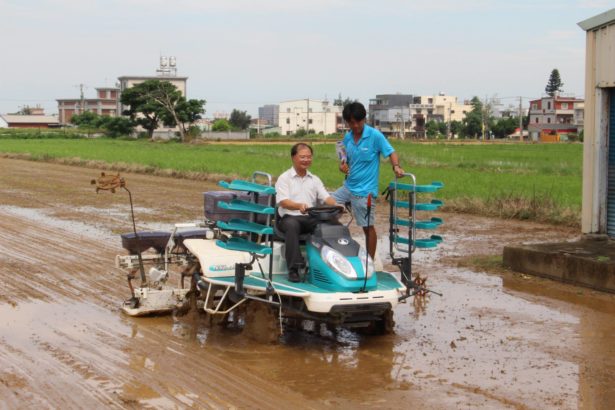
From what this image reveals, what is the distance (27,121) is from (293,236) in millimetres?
150394

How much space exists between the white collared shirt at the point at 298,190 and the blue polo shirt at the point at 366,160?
2.31 feet

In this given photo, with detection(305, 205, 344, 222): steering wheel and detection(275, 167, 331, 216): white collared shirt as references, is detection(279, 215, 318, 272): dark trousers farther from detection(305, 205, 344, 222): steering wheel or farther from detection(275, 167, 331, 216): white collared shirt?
detection(275, 167, 331, 216): white collared shirt

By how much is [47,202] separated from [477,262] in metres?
12.2

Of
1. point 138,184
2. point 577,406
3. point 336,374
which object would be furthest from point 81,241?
point 138,184

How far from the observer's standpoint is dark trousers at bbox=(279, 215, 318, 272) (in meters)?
8.16

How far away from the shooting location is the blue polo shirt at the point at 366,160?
9406mm

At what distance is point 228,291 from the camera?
27.6ft

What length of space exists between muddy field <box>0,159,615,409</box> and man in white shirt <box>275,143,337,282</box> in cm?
80

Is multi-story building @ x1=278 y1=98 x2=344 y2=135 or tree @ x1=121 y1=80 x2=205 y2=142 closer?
tree @ x1=121 y1=80 x2=205 y2=142

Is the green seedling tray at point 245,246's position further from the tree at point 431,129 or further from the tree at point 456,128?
the tree at point 456,128

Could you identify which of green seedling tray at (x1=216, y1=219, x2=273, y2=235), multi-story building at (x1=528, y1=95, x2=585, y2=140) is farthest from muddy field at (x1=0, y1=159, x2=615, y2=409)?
multi-story building at (x1=528, y1=95, x2=585, y2=140)

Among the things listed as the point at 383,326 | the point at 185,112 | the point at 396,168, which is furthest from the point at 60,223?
the point at 185,112

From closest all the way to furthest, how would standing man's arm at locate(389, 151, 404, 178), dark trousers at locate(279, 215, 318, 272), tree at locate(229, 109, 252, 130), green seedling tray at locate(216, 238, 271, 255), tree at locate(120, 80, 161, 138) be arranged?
green seedling tray at locate(216, 238, 271, 255) → dark trousers at locate(279, 215, 318, 272) → standing man's arm at locate(389, 151, 404, 178) → tree at locate(120, 80, 161, 138) → tree at locate(229, 109, 252, 130)

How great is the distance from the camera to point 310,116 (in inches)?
5477
